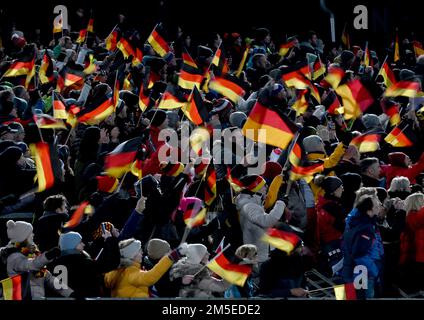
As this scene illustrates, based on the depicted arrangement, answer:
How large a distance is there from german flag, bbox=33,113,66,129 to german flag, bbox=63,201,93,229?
2223 mm

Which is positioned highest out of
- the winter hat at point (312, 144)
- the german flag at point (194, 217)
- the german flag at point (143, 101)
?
the german flag at point (143, 101)

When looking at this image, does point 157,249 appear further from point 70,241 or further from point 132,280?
point 70,241

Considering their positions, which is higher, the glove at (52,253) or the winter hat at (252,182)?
the winter hat at (252,182)

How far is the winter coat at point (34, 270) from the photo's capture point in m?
11.3

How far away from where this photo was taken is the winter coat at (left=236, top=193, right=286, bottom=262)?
12.5 m

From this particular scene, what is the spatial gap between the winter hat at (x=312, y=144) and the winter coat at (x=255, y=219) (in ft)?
→ 5.55

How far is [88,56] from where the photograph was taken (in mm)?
21469

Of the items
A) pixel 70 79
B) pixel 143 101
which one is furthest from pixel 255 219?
pixel 70 79

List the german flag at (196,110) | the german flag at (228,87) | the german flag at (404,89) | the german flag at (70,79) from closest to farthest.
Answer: the german flag at (196,110) < the german flag at (228,87) < the german flag at (404,89) < the german flag at (70,79)

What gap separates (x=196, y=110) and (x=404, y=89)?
3342 millimetres

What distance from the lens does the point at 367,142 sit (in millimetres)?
15492

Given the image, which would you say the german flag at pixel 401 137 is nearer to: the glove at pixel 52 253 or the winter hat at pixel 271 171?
the winter hat at pixel 271 171

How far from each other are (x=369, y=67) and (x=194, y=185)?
8081 mm

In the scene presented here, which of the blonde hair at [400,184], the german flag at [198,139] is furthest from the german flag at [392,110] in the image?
the blonde hair at [400,184]
